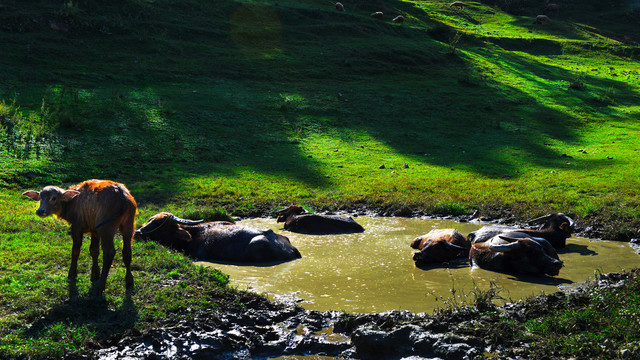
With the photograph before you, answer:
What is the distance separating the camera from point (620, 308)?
725 cm

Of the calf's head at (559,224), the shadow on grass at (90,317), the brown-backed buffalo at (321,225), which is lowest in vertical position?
the brown-backed buffalo at (321,225)

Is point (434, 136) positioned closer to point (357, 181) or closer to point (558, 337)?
point (357, 181)

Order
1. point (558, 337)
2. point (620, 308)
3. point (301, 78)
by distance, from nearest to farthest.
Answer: point (558, 337), point (620, 308), point (301, 78)

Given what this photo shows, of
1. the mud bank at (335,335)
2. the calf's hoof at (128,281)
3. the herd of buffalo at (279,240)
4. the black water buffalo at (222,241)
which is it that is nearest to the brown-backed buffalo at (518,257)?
the herd of buffalo at (279,240)

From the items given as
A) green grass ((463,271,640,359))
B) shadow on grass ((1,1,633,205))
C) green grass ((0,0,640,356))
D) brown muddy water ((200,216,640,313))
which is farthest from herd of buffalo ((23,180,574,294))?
shadow on grass ((1,1,633,205))

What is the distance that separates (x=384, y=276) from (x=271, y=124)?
15710 millimetres

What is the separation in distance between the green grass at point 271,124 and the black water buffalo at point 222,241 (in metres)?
0.79

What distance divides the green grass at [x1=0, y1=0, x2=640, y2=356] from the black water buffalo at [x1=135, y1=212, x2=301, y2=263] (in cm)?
79

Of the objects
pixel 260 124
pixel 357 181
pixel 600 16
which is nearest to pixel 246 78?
pixel 260 124

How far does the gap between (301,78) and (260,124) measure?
25.5 ft

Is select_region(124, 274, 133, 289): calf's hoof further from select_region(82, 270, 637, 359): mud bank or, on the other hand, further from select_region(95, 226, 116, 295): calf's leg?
select_region(82, 270, 637, 359): mud bank

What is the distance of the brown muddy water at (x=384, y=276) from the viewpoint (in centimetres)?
864

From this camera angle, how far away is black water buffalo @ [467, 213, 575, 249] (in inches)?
442

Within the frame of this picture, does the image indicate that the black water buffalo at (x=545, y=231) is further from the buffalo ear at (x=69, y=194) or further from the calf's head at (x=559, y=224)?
the buffalo ear at (x=69, y=194)
